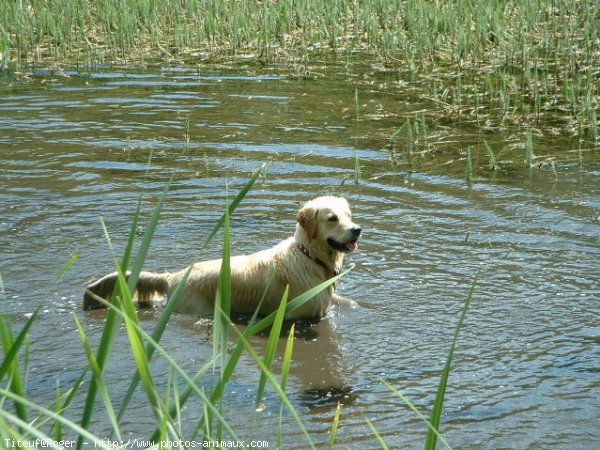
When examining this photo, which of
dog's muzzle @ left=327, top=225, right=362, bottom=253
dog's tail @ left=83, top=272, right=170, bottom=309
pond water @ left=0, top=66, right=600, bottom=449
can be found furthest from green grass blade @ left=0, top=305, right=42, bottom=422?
dog's muzzle @ left=327, top=225, right=362, bottom=253

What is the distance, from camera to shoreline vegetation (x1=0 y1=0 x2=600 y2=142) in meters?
12.5

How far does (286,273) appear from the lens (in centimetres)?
682

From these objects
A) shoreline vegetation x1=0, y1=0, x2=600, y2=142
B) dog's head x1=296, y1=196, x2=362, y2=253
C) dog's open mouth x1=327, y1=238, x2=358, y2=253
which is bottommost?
dog's open mouth x1=327, y1=238, x2=358, y2=253

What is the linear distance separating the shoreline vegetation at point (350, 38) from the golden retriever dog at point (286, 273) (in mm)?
5187

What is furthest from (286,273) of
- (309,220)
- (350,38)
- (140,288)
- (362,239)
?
(350,38)

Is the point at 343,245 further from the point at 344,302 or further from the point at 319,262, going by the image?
the point at 344,302

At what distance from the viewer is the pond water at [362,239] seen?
534 centimetres

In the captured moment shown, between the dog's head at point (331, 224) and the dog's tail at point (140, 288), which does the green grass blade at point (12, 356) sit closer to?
the dog's tail at point (140, 288)

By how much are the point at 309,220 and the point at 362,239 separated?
128 centimetres

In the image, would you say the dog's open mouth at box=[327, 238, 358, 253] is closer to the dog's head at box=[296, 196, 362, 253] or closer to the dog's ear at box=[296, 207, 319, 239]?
the dog's head at box=[296, 196, 362, 253]

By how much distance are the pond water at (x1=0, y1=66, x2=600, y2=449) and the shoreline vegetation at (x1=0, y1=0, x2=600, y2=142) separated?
0.93 meters

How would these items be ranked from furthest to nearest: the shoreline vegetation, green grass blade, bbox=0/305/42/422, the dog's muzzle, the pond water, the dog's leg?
the shoreline vegetation < the dog's leg < the dog's muzzle < the pond water < green grass blade, bbox=0/305/42/422

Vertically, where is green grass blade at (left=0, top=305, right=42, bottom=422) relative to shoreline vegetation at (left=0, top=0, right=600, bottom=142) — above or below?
below

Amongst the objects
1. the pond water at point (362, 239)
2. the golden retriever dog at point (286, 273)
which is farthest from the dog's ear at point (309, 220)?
the pond water at point (362, 239)
